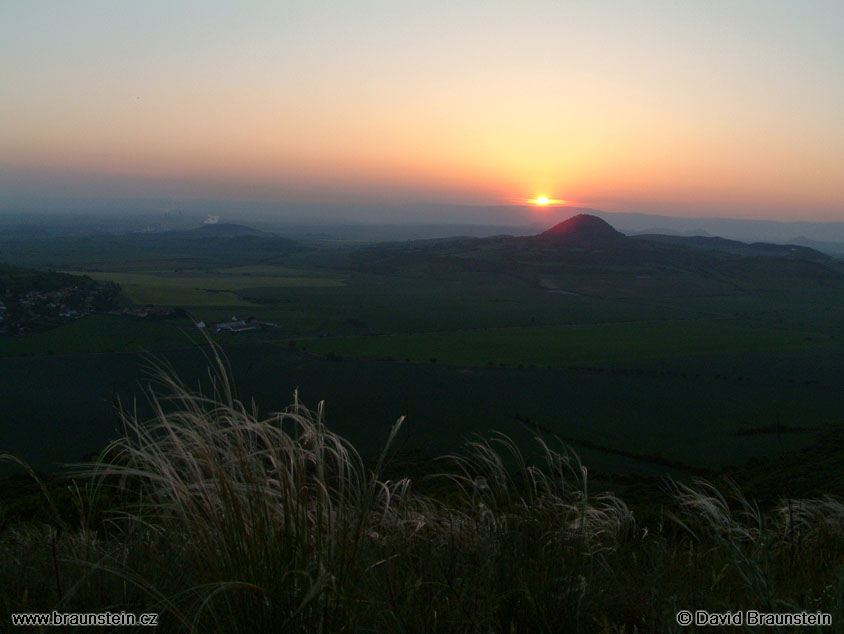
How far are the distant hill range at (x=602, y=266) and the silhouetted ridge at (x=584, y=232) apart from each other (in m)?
0.17

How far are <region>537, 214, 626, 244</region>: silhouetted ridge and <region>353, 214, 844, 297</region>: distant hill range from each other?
0.57 ft

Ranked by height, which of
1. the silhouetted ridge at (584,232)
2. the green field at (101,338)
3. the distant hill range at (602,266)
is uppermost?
the silhouetted ridge at (584,232)

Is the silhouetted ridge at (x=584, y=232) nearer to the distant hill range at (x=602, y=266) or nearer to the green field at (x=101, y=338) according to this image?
the distant hill range at (x=602, y=266)

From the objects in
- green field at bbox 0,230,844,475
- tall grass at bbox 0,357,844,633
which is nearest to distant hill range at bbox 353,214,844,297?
green field at bbox 0,230,844,475

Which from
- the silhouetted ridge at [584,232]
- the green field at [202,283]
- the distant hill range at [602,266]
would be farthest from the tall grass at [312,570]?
the silhouetted ridge at [584,232]

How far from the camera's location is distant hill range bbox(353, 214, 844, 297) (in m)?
70.8

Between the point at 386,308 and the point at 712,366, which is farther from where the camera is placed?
the point at 386,308

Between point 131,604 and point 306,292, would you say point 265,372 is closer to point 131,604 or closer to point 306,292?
point 131,604

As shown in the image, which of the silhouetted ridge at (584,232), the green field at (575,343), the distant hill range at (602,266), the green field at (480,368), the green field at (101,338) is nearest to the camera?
the green field at (480,368)

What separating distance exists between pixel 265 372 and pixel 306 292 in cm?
3311

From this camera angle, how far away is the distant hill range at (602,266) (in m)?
70.8

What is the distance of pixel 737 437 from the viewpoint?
20719 millimetres

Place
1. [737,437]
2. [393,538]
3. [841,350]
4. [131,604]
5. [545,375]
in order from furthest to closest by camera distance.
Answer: [841,350] < [545,375] < [737,437] < [393,538] < [131,604]

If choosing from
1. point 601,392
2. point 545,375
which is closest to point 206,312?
point 545,375
